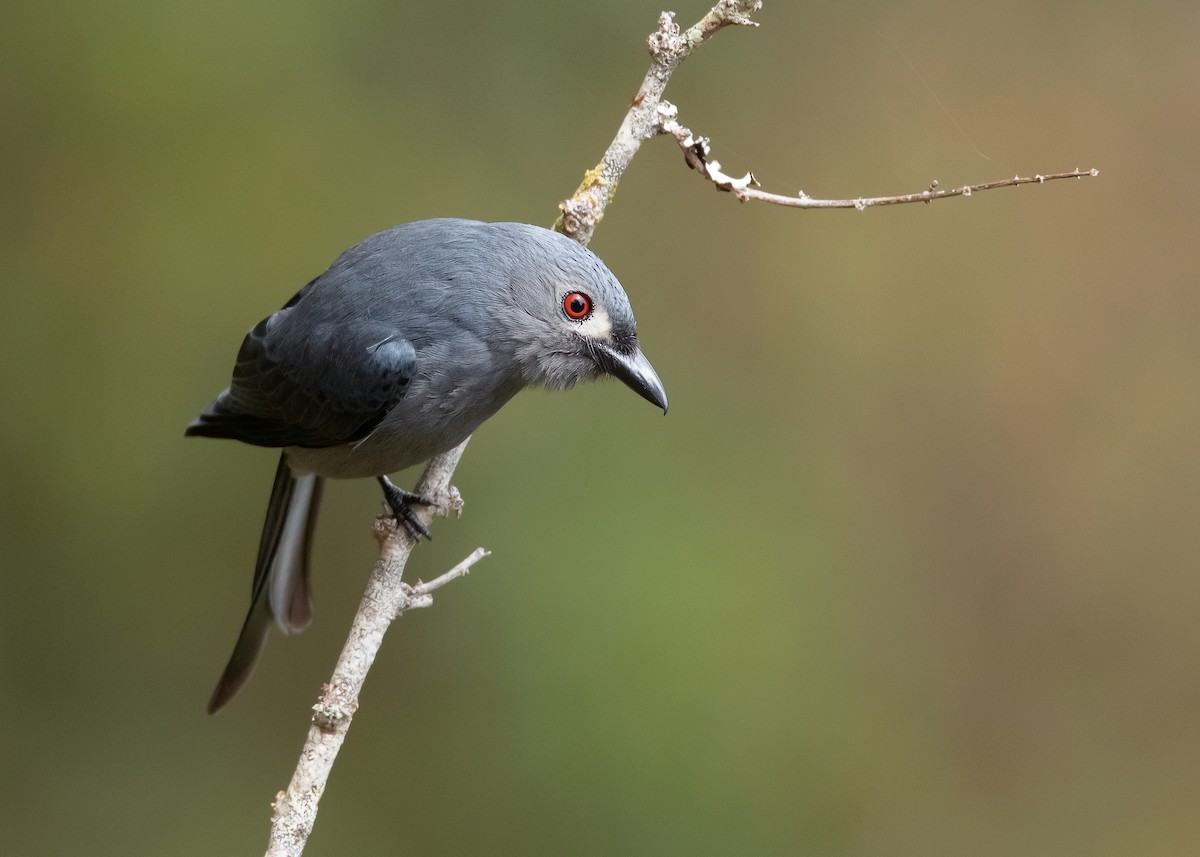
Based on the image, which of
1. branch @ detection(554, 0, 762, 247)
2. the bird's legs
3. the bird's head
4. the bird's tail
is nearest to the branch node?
the bird's legs

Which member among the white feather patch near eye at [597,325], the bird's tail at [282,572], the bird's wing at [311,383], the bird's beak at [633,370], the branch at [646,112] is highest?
the branch at [646,112]

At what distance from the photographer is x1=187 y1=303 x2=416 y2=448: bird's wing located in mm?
2488

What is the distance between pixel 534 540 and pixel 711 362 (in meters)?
0.77

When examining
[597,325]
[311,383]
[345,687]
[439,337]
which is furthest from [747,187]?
[345,687]

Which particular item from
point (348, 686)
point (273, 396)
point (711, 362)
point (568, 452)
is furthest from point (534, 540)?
point (348, 686)

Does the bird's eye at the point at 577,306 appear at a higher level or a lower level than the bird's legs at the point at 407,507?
higher

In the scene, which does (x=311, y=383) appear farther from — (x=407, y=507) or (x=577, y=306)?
(x=577, y=306)

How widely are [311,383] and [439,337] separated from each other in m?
0.34

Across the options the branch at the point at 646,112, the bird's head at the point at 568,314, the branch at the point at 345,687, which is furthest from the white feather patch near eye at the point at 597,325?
the branch at the point at 345,687

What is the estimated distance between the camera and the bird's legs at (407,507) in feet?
8.80

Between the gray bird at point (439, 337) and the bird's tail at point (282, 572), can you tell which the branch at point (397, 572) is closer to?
the gray bird at point (439, 337)

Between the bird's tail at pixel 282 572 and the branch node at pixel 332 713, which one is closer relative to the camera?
the branch node at pixel 332 713

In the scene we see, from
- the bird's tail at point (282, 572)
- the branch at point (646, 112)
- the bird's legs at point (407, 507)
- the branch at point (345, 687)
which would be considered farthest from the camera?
the bird's tail at point (282, 572)

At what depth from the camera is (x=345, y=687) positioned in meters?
2.23
